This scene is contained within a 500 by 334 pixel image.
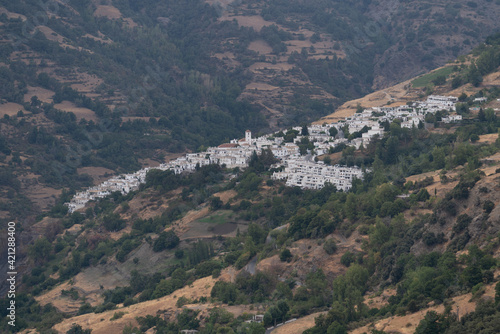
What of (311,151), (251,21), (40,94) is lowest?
(311,151)

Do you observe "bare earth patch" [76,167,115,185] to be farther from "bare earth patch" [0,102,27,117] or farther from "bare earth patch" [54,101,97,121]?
"bare earth patch" [0,102,27,117]

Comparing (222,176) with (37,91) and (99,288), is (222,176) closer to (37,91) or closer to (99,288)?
(99,288)

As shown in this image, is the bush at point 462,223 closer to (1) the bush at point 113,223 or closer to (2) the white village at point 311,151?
(2) the white village at point 311,151

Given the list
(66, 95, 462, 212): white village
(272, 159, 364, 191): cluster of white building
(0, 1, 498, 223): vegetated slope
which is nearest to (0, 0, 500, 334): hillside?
(0, 1, 498, 223): vegetated slope

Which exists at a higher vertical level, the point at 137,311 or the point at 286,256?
the point at 286,256

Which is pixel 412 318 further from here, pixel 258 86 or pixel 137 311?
pixel 258 86

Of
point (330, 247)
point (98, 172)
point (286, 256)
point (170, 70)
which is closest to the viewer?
point (330, 247)

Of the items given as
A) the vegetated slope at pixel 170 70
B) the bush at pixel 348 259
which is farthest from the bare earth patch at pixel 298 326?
the vegetated slope at pixel 170 70

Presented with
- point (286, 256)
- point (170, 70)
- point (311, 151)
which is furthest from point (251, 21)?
point (286, 256)

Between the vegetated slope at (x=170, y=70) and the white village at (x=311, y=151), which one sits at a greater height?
the vegetated slope at (x=170, y=70)
